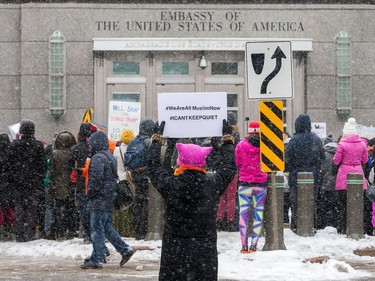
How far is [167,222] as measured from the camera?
8.29 meters

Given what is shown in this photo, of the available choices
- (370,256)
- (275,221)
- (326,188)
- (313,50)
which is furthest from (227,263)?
(313,50)

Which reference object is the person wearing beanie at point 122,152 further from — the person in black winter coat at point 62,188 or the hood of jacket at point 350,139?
the hood of jacket at point 350,139

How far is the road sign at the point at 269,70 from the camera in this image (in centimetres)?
1407

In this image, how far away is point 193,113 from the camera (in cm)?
923

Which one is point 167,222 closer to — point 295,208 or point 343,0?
point 295,208

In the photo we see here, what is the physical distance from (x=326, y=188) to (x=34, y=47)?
1221 centimetres

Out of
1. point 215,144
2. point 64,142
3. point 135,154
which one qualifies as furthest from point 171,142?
point 64,142

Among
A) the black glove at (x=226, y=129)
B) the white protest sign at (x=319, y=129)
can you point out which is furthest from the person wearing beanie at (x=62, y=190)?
the white protest sign at (x=319, y=129)

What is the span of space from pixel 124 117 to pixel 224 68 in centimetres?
749

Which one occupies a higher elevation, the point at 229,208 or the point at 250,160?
the point at 250,160

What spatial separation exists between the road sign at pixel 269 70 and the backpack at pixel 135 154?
10.7 feet

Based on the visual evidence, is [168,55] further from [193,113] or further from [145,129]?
[193,113]

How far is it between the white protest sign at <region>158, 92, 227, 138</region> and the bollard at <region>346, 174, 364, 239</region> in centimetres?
820

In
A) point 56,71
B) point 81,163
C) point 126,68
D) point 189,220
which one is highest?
point 126,68
